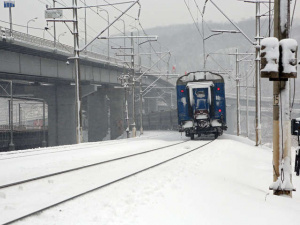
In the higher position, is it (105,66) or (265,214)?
(105,66)

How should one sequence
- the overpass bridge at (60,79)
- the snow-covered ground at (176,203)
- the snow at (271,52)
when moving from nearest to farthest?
the snow-covered ground at (176,203)
the snow at (271,52)
the overpass bridge at (60,79)

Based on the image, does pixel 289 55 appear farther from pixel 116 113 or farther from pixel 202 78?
pixel 116 113

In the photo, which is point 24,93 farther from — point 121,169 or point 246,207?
point 246,207

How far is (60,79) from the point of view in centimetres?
4719

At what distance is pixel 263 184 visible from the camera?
11.6 meters

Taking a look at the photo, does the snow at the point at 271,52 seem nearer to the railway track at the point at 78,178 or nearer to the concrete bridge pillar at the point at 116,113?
the railway track at the point at 78,178

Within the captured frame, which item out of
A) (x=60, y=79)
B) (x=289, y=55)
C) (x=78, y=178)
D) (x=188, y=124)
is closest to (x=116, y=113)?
(x=60, y=79)

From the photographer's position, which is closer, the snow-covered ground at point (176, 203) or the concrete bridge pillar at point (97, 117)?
the snow-covered ground at point (176, 203)

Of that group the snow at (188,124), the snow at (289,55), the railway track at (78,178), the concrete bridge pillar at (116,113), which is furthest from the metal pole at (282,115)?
the concrete bridge pillar at (116,113)

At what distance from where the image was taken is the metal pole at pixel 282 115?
31.6 ft

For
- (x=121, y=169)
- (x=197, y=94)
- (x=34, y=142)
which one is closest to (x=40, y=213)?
(x=121, y=169)

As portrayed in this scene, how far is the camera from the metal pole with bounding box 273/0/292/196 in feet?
31.6

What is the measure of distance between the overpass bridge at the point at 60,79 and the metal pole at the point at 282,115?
2347 cm

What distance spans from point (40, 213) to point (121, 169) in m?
5.59
